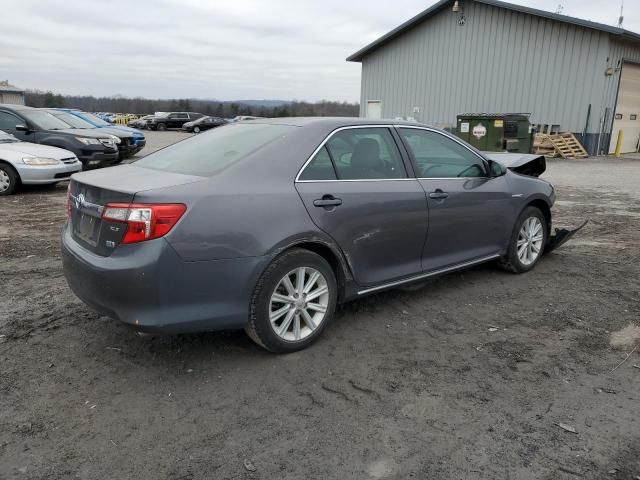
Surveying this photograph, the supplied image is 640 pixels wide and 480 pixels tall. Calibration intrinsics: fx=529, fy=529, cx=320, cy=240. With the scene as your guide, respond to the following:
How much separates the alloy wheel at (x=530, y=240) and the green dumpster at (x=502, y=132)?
517 inches

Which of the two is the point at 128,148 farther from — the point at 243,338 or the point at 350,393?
the point at 350,393

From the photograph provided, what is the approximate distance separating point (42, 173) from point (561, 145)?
58.0 ft

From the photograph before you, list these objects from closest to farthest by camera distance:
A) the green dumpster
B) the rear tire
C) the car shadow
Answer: the car shadow < the rear tire < the green dumpster

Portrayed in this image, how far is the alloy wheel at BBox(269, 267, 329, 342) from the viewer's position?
341 centimetres

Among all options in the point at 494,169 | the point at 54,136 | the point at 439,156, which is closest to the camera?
the point at 439,156

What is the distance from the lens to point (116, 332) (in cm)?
383

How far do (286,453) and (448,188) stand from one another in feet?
8.67

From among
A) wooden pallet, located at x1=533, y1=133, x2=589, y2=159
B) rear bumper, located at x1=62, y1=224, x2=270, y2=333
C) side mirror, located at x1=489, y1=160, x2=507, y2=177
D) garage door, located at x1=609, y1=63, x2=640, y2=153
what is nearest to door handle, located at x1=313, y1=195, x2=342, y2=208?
rear bumper, located at x1=62, y1=224, x2=270, y2=333

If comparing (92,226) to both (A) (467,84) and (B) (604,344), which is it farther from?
(A) (467,84)

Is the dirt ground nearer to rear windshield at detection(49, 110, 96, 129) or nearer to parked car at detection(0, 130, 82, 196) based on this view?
parked car at detection(0, 130, 82, 196)

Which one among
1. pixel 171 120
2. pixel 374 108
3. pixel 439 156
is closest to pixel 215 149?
pixel 439 156

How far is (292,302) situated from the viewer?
345 cm

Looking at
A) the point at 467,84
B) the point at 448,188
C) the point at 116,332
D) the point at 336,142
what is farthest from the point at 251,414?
the point at 467,84

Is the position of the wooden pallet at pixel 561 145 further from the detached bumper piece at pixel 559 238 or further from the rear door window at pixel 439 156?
the rear door window at pixel 439 156
